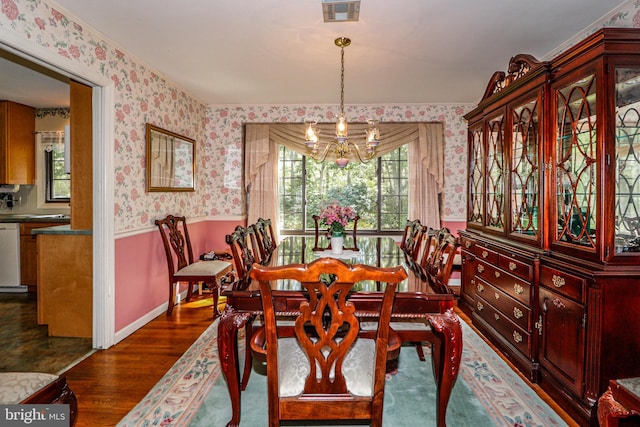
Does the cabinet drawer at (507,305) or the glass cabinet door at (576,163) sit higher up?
the glass cabinet door at (576,163)

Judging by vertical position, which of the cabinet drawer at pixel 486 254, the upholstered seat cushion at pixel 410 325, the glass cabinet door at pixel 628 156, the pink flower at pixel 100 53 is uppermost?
the pink flower at pixel 100 53

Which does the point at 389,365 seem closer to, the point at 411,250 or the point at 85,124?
the point at 411,250

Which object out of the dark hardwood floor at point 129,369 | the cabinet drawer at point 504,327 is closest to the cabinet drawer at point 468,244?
the cabinet drawer at point 504,327

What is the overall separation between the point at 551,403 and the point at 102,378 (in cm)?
286

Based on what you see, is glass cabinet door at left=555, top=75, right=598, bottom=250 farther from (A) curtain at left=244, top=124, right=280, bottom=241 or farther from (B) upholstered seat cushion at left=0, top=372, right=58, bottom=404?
(A) curtain at left=244, top=124, right=280, bottom=241

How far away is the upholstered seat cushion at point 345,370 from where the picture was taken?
1.52 m

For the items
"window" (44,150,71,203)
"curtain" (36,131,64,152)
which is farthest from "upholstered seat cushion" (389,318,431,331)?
"curtain" (36,131,64,152)

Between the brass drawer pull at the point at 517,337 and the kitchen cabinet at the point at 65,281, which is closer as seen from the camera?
the brass drawer pull at the point at 517,337

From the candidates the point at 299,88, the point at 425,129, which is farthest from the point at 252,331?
the point at 425,129

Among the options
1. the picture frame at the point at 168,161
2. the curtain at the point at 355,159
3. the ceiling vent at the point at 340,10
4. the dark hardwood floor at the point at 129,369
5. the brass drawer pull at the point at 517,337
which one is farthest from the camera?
the curtain at the point at 355,159

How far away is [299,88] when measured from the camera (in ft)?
14.5

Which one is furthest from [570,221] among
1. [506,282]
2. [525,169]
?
[506,282]

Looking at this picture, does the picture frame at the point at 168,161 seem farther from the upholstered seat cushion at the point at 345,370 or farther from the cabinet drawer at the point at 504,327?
the cabinet drawer at the point at 504,327

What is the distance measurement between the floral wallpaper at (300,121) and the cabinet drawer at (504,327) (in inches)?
82.5
